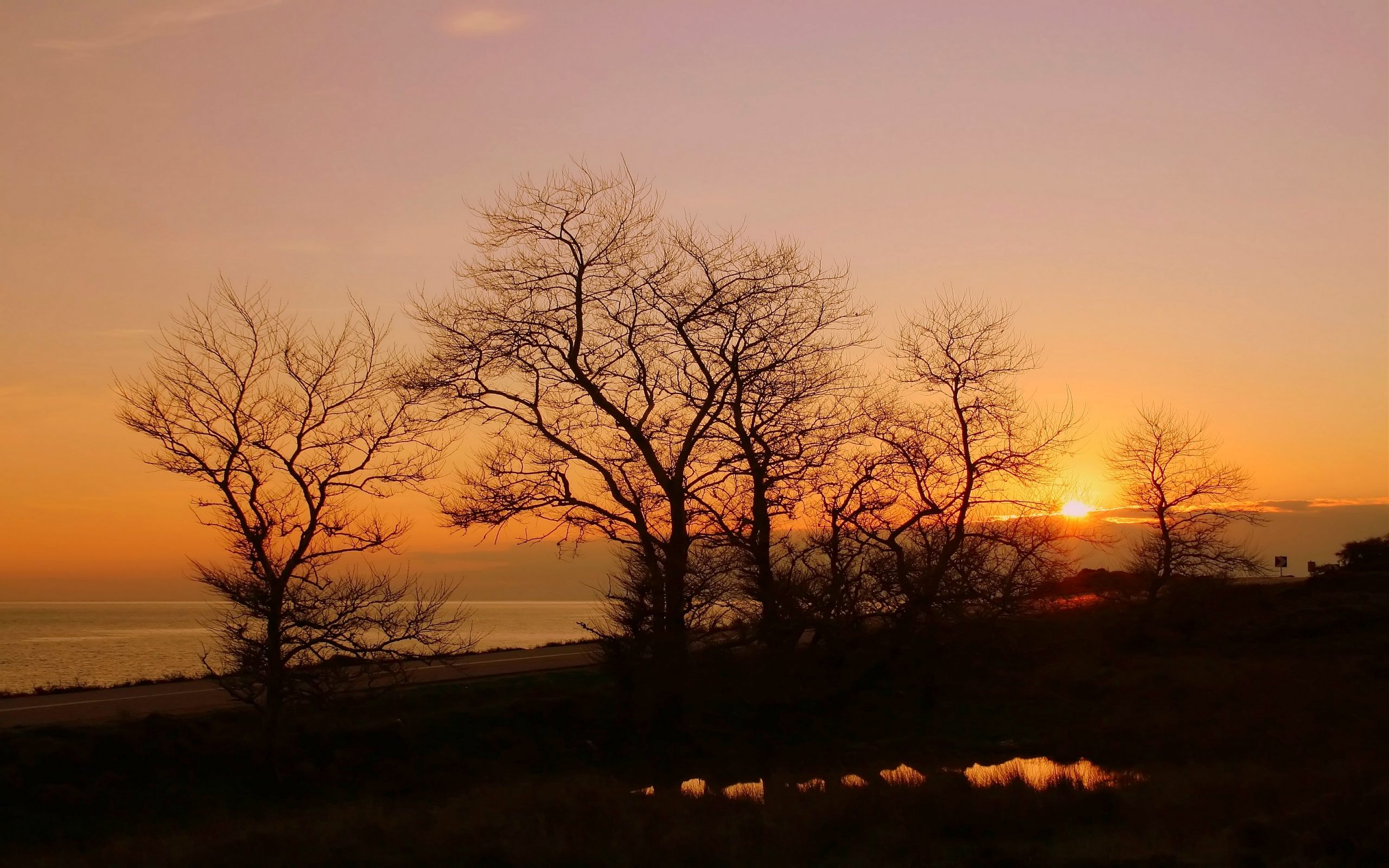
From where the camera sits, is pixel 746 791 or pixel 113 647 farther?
pixel 113 647

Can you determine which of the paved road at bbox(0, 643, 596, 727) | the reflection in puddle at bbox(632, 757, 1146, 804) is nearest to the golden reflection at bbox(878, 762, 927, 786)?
the reflection in puddle at bbox(632, 757, 1146, 804)

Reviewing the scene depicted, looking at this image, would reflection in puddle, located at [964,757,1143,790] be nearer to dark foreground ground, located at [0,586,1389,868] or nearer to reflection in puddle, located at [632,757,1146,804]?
reflection in puddle, located at [632,757,1146,804]

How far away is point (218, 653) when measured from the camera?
18.0 meters

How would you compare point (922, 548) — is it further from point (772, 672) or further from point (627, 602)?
point (627, 602)

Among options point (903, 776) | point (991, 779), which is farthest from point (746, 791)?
point (991, 779)

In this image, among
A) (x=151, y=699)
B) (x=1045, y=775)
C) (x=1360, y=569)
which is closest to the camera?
(x=1045, y=775)

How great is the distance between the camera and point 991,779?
20266 millimetres

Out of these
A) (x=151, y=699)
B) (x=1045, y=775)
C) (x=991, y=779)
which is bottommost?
(x=1045, y=775)

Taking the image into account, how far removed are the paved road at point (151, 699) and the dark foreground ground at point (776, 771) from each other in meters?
1.37

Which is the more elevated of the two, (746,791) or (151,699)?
(151,699)

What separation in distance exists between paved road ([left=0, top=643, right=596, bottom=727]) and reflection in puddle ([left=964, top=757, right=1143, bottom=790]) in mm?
9208

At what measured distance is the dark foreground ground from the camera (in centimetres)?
1519

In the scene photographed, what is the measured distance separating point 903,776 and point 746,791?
316 centimetres

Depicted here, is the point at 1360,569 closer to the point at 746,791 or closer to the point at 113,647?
the point at 746,791
